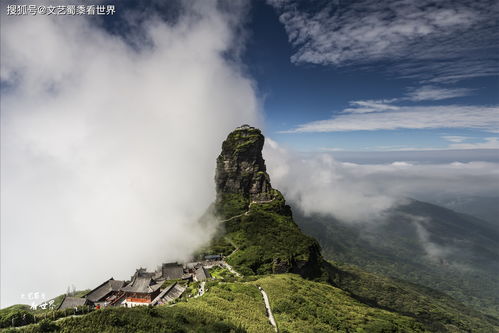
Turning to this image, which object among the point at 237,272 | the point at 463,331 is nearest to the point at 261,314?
the point at 237,272

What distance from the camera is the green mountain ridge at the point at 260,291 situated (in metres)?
41.2

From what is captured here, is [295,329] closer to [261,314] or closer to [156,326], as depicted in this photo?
[261,314]

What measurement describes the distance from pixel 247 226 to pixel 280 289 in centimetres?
7219

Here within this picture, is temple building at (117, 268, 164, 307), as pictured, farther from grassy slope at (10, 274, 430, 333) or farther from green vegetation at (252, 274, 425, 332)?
green vegetation at (252, 274, 425, 332)

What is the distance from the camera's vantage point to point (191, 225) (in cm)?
17425

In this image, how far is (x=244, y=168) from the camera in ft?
603

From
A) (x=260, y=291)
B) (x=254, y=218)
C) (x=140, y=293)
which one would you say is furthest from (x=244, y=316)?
(x=254, y=218)

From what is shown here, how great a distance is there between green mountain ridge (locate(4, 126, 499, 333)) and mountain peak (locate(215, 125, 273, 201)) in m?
0.68

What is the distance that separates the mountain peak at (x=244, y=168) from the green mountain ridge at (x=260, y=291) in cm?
68

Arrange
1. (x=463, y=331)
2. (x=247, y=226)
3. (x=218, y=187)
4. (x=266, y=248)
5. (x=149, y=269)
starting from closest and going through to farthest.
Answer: (x=266, y=248) < (x=149, y=269) < (x=247, y=226) < (x=463, y=331) < (x=218, y=187)

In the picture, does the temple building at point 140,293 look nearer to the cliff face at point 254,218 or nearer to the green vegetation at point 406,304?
the cliff face at point 254,218

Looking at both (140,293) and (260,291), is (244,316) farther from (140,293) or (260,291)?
(140,293)

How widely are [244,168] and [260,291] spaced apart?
113m

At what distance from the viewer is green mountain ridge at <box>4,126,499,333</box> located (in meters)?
41.2
